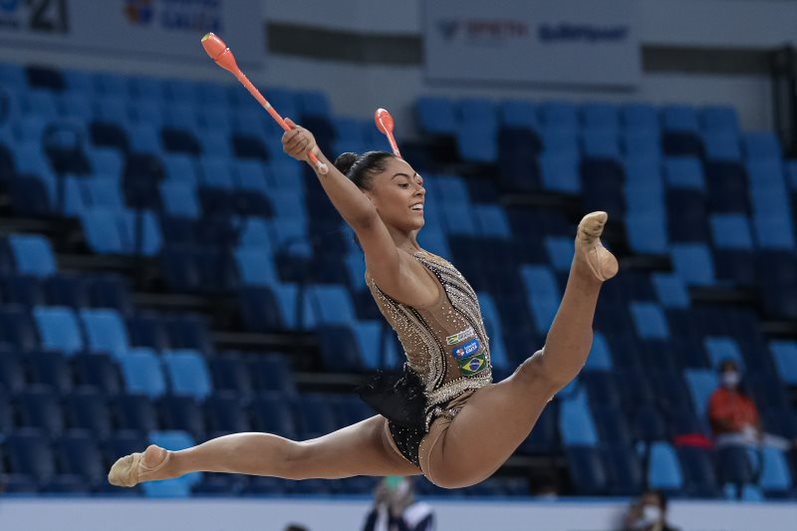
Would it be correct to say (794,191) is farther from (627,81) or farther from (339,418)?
(339,418)

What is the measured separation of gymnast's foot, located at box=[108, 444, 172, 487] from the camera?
4.98 metres

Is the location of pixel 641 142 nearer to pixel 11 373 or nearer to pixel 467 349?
pixel 11 373

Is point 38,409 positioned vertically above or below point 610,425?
above

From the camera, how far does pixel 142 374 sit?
992 cm

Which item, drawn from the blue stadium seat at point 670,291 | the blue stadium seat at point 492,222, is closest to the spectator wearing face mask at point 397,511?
the blue stadium seat at point 492,222

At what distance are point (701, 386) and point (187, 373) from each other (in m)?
4.70

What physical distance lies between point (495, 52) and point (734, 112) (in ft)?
8.97

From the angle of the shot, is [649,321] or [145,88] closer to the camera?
[649,321]

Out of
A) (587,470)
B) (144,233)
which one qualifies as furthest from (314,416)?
(144,233)

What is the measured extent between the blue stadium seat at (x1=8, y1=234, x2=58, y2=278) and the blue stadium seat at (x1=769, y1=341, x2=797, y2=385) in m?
6.64

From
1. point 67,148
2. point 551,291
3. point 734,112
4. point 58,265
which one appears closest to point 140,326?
point 58,265

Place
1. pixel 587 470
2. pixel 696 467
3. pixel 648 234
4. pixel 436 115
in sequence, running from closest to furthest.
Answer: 1. pixel 587 470
2. pixel 696 467
3. pixel 648 234
4. pixel 436 115

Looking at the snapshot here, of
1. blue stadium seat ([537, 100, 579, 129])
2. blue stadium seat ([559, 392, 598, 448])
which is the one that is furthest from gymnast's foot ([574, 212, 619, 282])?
blue stadium seat ([537, 100, 579, 129])

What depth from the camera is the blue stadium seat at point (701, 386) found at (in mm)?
12461
